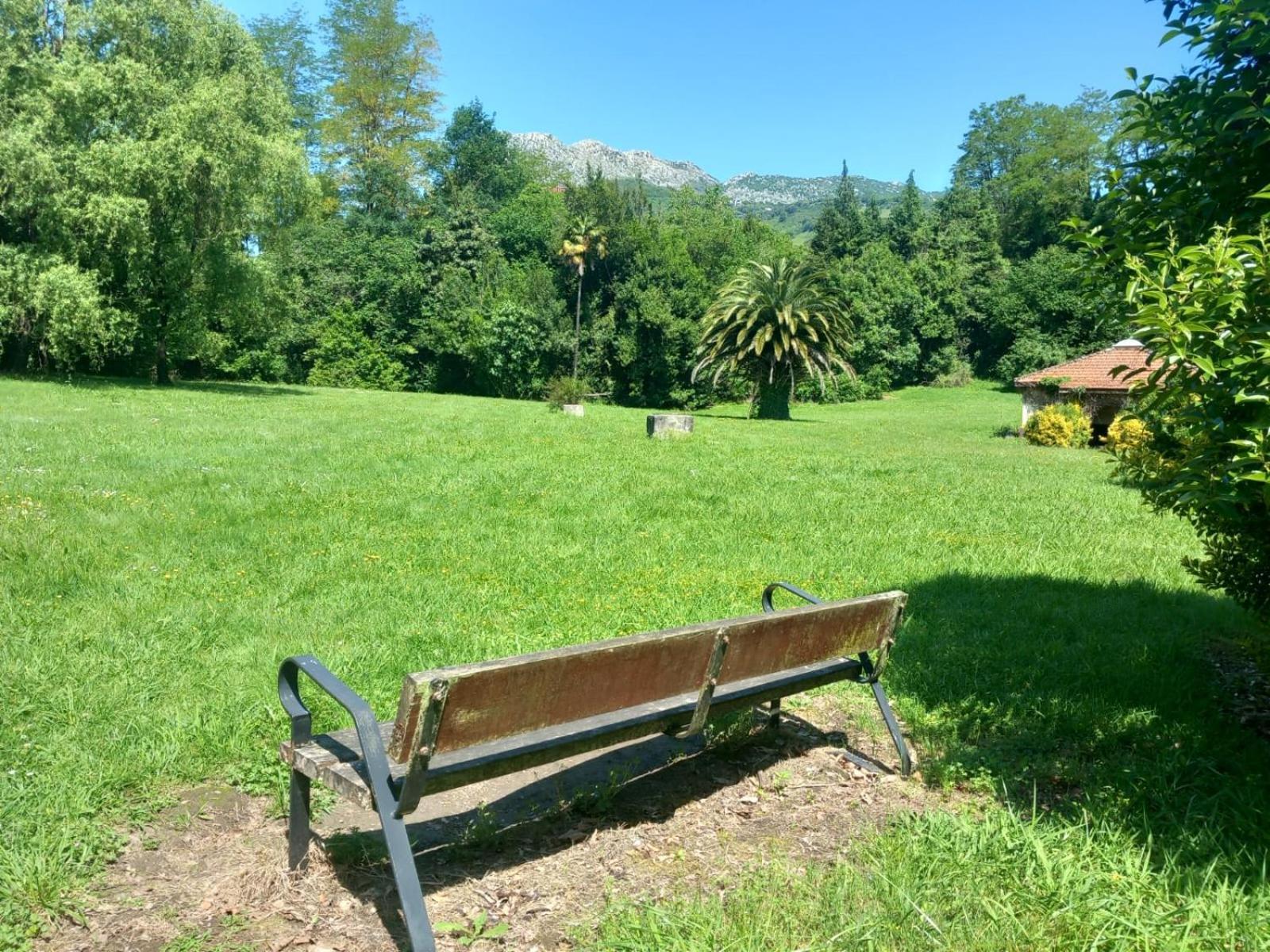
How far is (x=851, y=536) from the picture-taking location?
962 centimetres

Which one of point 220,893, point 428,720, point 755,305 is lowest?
point 220,893

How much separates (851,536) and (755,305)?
26.8 metres

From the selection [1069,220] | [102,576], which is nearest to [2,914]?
[102,576]

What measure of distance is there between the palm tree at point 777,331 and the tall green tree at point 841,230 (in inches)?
1383

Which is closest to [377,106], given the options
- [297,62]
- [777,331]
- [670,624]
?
[297,62]

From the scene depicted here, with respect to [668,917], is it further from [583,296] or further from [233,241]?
[583,296]

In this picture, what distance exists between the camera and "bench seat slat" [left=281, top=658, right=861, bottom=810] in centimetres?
274

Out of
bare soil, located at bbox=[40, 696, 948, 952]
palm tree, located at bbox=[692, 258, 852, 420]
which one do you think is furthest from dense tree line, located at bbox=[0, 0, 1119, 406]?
bare soil, located at bbox=[40, 696, 948, 952]

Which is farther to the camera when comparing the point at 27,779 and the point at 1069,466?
the point at 1069,466

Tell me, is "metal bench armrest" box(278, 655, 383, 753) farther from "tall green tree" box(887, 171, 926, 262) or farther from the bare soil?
"tall green tree" box(887, 171, 926, 262)

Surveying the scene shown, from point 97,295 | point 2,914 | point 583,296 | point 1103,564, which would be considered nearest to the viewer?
point 2,914

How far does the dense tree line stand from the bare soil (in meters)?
26.4

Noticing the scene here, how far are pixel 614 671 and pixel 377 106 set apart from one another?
64529mm

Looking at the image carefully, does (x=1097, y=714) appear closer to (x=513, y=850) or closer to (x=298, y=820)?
(x=513, y=850)
